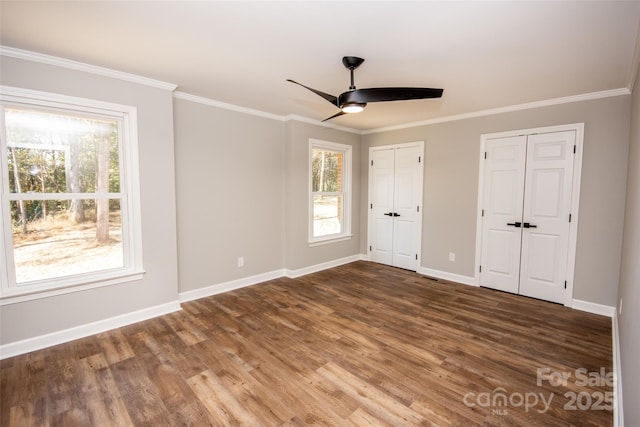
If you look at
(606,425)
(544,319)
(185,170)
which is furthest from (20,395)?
(544,319)

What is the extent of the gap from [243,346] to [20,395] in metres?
1.52

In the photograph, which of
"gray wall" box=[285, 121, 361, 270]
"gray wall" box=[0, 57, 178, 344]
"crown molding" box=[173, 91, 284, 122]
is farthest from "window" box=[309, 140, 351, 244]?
"gray wall" box=[0, 57, 178, 344]

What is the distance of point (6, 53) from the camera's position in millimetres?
2400

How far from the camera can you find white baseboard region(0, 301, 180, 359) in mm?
2516

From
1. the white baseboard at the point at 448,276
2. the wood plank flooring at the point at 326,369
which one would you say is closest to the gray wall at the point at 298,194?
the wood plank flooring at the point at 326,369

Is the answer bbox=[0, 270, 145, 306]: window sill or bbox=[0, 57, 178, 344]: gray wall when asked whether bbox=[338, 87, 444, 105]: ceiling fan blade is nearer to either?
bbox=[0, 57, 178, 344]: gray wall

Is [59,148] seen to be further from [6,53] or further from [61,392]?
[61,392]

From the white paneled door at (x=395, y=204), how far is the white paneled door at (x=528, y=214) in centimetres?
109

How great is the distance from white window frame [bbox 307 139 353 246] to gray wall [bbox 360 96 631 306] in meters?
0.91

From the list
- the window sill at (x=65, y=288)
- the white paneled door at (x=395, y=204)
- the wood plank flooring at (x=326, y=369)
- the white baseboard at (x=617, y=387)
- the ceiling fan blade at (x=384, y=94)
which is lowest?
the wood plank flooring at (x=326, y=369)

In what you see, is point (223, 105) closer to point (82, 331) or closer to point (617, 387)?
point (82, 331)

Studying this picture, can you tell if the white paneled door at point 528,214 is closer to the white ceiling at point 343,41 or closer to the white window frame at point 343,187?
the white ceiling at point 343,41

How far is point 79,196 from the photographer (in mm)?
2848

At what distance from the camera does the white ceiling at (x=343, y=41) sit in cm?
187
